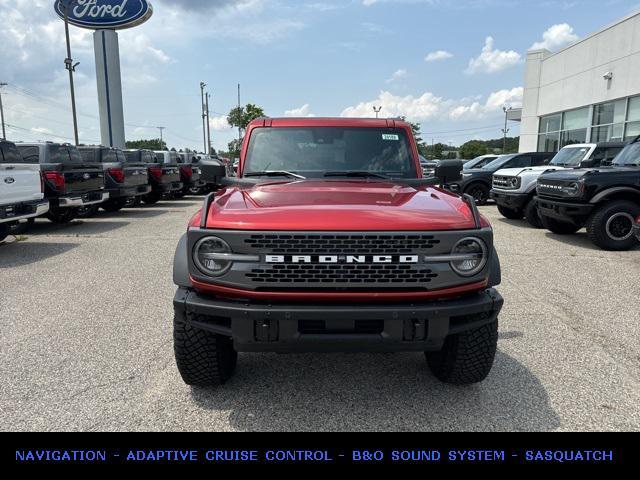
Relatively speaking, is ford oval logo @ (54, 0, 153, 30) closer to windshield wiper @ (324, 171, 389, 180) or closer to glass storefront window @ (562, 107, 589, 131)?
glass storefront window @ (562, 107, 589, 131)

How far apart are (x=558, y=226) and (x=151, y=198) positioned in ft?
41.5

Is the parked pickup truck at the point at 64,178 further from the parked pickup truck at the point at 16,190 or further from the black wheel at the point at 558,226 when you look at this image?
the black wheel at the point at 558,226

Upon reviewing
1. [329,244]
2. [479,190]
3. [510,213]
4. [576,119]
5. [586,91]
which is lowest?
[510,213]

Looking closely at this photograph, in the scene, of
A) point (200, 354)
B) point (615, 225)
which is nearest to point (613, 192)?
point (615, 225)

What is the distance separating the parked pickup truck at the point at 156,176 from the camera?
15.3m

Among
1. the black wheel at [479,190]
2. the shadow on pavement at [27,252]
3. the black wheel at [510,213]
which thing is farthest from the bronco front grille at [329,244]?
the black wheel at [479,190]

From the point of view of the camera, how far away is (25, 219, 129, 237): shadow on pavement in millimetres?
9938

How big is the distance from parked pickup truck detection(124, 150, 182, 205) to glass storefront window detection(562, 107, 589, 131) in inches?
764

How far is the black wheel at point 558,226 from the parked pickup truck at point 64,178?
32.2 feet

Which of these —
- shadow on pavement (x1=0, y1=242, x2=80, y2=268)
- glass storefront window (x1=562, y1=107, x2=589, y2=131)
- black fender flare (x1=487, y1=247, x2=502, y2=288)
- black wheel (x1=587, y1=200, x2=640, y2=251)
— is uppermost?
glass storefront window (x1=562, y1=107, x2=589, y2=131)

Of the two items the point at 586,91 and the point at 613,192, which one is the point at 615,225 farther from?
the point at 586,91

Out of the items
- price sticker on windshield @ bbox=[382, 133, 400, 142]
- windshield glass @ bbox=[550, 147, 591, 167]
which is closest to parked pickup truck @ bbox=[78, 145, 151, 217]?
price sticker on windshield @ bbox=[382, 133, 400, 142]

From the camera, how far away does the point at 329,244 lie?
2535mm
